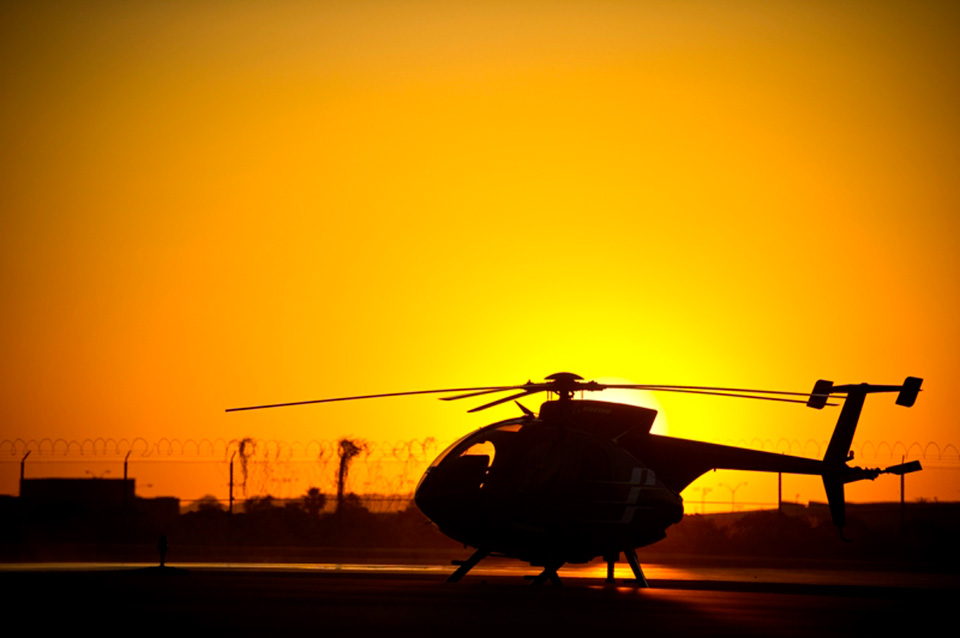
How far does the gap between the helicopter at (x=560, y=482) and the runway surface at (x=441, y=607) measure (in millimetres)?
746

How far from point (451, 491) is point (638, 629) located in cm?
836

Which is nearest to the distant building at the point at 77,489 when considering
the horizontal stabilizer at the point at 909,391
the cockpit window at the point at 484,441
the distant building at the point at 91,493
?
the distant building at the point at 91,493

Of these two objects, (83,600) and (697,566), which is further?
(697,566)

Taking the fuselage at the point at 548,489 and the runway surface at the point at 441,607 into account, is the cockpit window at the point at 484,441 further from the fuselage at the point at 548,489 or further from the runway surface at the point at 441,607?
the runway surface at the point at 441,607

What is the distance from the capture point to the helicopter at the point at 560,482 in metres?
20.1

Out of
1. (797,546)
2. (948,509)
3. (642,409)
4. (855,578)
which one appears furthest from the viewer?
(948,509)

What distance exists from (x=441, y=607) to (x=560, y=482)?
5.71 meters

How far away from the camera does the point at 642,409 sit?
21734 millimetres

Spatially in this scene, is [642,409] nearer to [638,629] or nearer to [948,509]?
[638,629]

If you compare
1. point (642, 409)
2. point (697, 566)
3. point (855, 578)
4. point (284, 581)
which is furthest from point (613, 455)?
point (697, 566)

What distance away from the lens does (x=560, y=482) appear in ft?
66.2

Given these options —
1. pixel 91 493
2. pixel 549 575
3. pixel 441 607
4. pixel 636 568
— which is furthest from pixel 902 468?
pixel 91 493

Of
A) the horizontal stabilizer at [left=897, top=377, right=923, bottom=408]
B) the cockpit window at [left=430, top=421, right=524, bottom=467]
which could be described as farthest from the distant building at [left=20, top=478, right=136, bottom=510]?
the horizontal stabilizer at [left=897, top=377, right=923, bottom=408]

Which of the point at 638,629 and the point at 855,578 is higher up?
the point at 638,629
